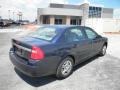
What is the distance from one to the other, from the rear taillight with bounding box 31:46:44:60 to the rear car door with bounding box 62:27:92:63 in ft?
3.46

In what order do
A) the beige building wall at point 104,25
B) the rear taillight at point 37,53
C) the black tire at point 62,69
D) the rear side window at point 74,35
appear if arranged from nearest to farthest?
the rear taillight at point 37,53 → the black tire at point 62,69 → the rear side window at point 74,35 → the beige building wall at point 104,25

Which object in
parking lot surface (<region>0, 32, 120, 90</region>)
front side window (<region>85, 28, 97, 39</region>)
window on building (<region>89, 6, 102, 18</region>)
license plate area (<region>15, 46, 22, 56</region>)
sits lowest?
parking lot surface (<region>0, 32, 120, 90</region>)

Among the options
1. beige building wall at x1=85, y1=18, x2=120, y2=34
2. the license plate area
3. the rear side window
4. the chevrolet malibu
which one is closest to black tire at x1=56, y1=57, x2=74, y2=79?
the chevrolet malibu

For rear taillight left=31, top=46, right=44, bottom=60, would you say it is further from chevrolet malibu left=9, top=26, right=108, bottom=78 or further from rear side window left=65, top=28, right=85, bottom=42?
rear side window left=65, top=28, right=85, bottom=42

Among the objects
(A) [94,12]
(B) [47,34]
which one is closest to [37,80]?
(B) [47,34]

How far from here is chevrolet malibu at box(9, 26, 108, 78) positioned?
13.6 ft

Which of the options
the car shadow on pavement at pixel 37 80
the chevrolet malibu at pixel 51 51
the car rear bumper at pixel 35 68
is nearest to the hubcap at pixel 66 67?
the chevrolet malibu at pixel 51 51

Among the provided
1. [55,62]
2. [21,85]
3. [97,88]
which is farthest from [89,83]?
[21,85]

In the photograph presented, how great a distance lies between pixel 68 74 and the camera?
517 cm

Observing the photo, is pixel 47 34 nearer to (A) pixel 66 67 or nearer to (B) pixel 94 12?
(A) pixel 66 67

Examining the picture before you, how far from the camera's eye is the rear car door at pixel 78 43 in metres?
5.08

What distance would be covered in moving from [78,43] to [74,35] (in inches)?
11.7

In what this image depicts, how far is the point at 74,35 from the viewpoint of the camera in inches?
211

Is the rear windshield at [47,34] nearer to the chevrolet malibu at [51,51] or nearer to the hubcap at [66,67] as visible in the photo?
the chevrolet malibu at [51,51]
